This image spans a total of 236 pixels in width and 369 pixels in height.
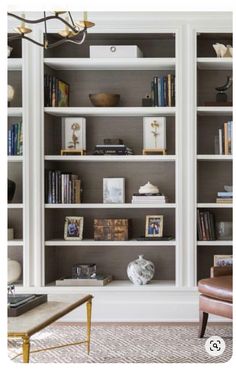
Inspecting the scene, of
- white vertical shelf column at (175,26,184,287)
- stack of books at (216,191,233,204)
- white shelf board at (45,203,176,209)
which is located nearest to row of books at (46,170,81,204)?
white shelf board at (45,203,176,209)

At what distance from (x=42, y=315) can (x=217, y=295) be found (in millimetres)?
1037

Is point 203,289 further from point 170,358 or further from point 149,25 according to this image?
point 149,25

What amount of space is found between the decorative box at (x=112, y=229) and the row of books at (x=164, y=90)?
29.7 inches

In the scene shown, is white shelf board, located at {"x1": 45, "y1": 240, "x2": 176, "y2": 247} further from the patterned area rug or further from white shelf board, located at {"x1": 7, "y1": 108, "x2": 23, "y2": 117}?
white shelf board, located at {"x1": 7, "y1": 108, "x2": 23, "y2": 117}

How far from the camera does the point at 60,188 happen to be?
3.69 meters

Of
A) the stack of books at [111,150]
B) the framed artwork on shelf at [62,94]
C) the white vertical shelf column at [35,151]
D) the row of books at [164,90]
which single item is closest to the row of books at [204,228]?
the stack of books at [111,150]

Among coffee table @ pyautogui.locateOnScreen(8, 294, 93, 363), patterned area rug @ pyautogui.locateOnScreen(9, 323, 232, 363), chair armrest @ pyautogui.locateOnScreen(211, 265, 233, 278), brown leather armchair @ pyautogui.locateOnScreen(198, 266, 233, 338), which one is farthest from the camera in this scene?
chair armrest @ pyautogui.locateOnScreen(211, 265, 233, 278)

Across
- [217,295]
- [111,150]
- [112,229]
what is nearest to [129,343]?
[217,295]

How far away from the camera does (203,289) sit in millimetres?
3141

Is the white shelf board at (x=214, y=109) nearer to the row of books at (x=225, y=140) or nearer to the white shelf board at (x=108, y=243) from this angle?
the row of books at (x=225, y=140)

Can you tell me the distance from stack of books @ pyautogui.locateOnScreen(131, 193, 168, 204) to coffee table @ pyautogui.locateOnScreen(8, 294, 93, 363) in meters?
1.02

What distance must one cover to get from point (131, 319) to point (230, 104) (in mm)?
1410

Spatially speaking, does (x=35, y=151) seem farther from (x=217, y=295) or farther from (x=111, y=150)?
(x=217, y=295)

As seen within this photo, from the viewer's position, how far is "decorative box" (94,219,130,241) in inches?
146
